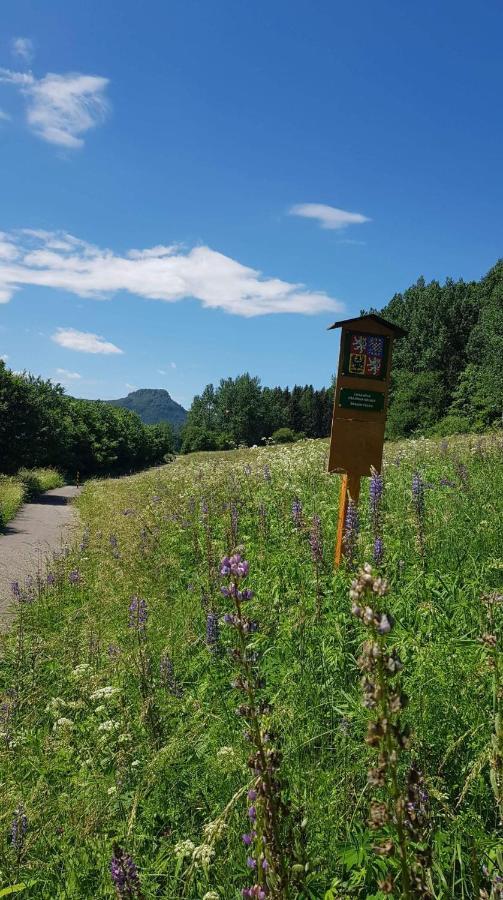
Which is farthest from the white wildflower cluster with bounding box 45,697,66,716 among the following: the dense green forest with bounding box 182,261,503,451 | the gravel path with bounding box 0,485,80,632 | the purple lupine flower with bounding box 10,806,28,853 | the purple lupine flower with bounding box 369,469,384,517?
the dense green forest with bounding box 182,261,503,451

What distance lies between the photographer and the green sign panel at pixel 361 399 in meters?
6.43

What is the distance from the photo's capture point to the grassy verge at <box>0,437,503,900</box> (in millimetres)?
2450

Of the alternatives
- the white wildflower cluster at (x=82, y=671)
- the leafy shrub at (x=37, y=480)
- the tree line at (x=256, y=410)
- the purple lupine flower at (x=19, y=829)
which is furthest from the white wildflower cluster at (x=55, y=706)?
the tree line at (x=256, y=410)

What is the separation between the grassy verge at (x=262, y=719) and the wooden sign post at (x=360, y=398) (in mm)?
765

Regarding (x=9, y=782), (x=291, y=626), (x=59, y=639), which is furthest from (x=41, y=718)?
(x=291, y=626)

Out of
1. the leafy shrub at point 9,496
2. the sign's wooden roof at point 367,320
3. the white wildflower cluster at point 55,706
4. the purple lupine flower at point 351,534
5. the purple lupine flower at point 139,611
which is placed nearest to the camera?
the white wildflower cluster at point 55,706

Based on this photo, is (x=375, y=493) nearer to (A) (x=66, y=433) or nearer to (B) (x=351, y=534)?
(B) (x=351, y=534)

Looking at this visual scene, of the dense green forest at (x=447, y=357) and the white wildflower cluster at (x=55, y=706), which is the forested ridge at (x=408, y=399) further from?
the white wildflower cluster at (x=55, y=706)

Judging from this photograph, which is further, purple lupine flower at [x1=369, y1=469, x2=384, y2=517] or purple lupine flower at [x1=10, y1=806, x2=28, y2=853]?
purple lupine flower at [x1=369, y1=469, x2=384, y2=517]

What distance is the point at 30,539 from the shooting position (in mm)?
12484

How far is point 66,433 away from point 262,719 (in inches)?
1075

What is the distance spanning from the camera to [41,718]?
14.4 ft

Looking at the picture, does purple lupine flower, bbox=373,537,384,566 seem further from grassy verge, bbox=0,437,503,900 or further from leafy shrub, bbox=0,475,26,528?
leafy shrub, bbox=0,475,26,528

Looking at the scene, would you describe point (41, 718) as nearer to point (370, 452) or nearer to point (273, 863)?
point (273, 863)
